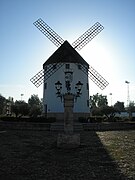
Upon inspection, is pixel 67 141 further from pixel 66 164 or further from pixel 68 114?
pixel 66 164

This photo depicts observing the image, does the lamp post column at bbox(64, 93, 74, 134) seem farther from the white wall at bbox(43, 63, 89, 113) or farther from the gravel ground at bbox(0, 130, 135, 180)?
the white wall at bbox(43, 63, 89, 113)

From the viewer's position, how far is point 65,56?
3450 cm

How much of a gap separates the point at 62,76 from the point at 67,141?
70.4 ft

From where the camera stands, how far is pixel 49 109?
34.8 meters

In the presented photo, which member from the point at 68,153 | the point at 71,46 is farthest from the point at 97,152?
the point at 71,46

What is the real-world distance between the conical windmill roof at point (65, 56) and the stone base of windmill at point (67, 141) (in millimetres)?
21618

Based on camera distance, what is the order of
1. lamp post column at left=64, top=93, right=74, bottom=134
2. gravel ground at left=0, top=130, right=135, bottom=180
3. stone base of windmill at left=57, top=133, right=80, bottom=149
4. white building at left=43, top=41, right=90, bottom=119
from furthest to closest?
white building at left=43, top=41, right=90, bottom=119 < lamp post column at left=64, top=93, right=74, bottom=134 < stone base of windmill at left=57, top=133, right=80, bottom=149 < gravel ground at left=0, top=130, right=135, bottom=180

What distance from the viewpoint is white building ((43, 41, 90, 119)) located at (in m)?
34.6

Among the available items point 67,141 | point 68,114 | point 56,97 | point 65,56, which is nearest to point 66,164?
point 67,141

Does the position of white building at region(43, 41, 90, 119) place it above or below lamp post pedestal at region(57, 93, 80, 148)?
above

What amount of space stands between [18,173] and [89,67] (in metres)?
27.9

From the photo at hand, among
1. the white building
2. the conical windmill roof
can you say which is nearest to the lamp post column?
the white building

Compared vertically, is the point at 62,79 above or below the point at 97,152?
above

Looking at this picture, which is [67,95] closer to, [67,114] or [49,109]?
[67,114]
